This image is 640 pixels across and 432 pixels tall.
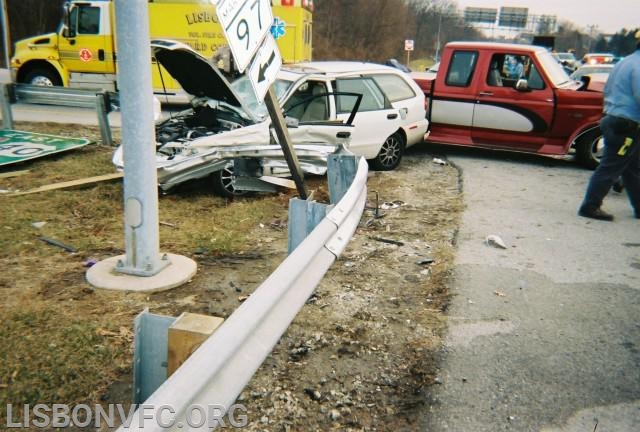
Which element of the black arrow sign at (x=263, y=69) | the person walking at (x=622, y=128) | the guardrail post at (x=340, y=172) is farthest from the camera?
the person walking at (x=622, y=128)

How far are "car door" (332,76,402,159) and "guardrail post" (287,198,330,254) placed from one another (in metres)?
4.57

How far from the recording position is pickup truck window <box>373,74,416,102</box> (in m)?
9.03

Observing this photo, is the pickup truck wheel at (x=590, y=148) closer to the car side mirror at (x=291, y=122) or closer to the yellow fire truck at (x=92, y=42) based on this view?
the car side mirror at (x=291, y=122)

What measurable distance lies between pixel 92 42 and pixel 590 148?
489 inches

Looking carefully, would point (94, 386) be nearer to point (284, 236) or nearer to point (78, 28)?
point (284, 236)

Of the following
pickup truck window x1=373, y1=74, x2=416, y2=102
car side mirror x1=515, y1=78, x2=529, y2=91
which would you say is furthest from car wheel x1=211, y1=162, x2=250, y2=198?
car side mirror x1=515, y1=78, x2=529, y2=91

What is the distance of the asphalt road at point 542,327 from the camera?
2.88 metres

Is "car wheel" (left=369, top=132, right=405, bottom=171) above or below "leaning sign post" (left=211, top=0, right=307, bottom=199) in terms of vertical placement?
below

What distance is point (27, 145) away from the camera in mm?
8320

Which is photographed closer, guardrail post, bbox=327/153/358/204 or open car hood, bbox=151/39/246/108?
guardrail post, bbox=327/153/358/204

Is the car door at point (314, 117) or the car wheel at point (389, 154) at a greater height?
the car door at point (314, 117)

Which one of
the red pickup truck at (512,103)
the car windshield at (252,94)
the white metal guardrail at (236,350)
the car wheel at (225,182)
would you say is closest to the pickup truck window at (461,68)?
the red pickup truck at (512,103)

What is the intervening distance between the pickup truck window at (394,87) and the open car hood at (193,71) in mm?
2844

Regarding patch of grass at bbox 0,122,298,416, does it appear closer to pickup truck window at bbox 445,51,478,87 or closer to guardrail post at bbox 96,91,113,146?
guardrail post at bbox 96,91,113,146
